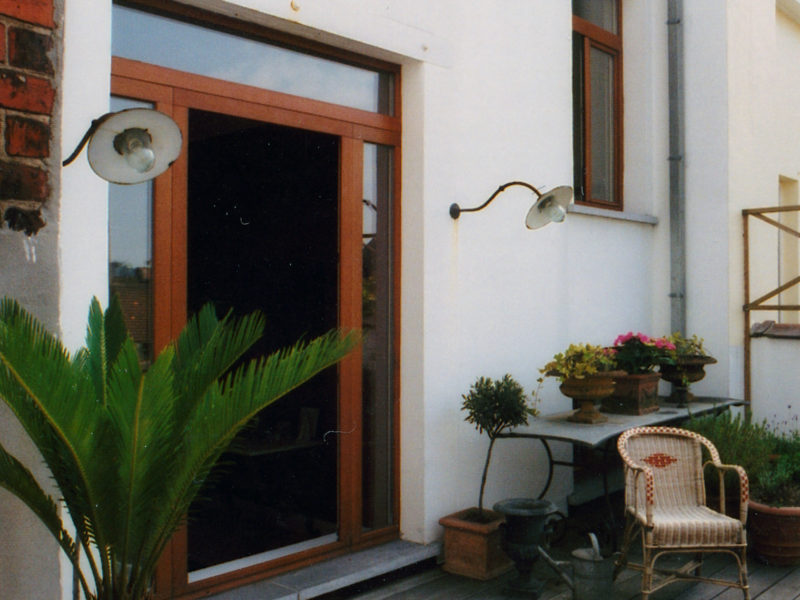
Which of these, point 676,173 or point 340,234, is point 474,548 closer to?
point 340,234

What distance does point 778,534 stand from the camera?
4781mm

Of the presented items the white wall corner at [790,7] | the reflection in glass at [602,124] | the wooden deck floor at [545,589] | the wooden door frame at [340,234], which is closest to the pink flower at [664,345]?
the wooden deck floor at [545,589]

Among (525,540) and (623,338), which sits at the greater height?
(623,338)

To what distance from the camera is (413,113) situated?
475 cm

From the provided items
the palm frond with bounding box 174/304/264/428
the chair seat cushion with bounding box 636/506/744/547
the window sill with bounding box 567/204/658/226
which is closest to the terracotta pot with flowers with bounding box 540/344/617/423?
the chair seat cushion with bounding box 636/506/744/547

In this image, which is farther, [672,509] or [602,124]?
[602,124]

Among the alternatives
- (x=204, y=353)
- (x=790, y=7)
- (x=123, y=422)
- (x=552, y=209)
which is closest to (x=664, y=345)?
(x=552, y=209)

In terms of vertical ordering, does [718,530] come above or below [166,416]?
below

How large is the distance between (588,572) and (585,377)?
3.53ft

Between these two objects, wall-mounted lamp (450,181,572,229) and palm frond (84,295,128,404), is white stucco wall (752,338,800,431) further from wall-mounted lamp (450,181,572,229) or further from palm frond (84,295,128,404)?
palm frond (84,295,128,404)

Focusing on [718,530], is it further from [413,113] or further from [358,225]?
→ [413,113]

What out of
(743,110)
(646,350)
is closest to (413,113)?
(646,350)

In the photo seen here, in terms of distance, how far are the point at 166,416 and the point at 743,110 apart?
6253 millimetres

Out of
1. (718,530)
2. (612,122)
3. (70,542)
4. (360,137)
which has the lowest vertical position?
(718,530)
